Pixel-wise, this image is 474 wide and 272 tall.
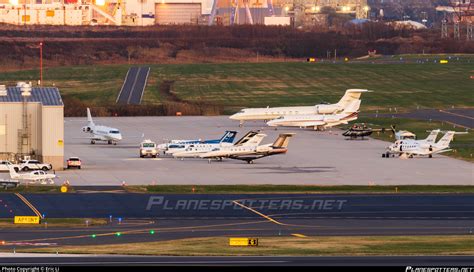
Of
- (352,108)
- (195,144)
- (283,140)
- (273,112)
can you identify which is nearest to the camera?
(283,140)

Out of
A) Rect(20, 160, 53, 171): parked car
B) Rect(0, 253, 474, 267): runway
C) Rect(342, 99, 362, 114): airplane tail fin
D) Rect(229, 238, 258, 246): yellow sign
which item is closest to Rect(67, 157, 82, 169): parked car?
Rect(20, 160, 53, 171): parked car

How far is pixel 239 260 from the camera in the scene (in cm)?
6350

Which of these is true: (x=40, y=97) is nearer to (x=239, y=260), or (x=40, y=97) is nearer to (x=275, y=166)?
(x=275, y=166)

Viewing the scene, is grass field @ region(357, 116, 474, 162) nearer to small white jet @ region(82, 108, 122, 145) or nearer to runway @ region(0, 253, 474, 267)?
small white jet @ region(82, 108, 122, 145)

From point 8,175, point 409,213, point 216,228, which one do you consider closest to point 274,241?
point 216,228

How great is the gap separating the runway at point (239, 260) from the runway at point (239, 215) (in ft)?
27.1

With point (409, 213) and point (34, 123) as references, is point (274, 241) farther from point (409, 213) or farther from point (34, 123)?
point (34, 123)

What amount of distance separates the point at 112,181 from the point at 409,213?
92.1ft

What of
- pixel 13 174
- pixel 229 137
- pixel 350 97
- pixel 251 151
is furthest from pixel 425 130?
pixel 13 174

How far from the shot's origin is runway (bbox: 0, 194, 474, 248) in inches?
3036

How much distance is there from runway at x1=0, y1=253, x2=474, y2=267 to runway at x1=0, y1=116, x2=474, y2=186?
125 ft

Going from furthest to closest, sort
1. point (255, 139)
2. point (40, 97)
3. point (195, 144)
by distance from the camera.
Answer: point (195, 144) < point (255, 139) < point (40, 97)

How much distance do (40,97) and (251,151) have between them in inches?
804

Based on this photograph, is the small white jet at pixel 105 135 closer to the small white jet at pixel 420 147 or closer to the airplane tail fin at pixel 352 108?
the small white jet at pixel 420 147
